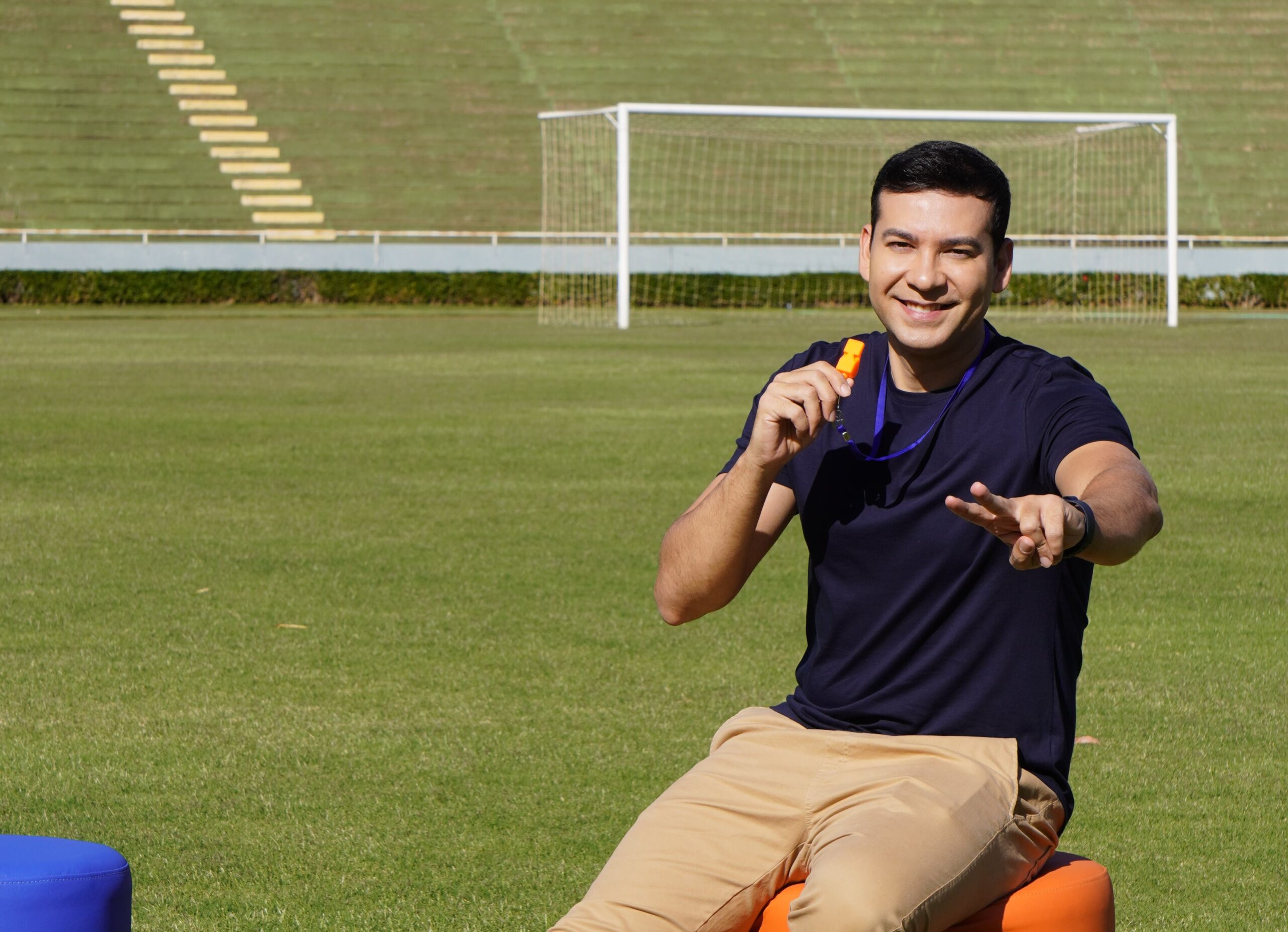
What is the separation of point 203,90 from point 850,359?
42.4 metres

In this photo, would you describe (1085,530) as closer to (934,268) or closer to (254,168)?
(934,268)

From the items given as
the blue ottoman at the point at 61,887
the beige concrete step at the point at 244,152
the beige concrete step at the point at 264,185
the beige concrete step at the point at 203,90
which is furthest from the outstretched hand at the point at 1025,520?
the beige concrete step at the point at 203,90

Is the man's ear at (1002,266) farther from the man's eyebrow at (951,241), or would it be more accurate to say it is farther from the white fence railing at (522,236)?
the white fence railing at (522,236)

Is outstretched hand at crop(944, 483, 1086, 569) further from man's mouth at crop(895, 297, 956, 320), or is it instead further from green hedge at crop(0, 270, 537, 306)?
green hedge at crop(0, 270, 537, 306)

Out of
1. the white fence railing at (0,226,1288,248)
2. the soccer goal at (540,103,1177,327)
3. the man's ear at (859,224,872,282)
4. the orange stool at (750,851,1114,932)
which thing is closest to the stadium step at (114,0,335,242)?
the white fence railing at (0,226,1288,248)

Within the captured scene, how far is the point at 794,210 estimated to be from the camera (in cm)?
4281

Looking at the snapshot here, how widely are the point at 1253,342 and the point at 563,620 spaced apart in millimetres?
20122

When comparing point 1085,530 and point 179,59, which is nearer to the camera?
point 1085,530

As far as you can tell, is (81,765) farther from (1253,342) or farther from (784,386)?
(1253,342)

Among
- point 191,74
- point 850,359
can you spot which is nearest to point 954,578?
point 850,359

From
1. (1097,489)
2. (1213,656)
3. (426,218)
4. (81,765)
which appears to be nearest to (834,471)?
(1097,489)

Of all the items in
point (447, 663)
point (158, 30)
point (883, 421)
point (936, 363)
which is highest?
point (158, 30)

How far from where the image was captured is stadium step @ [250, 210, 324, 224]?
4069 centimetres

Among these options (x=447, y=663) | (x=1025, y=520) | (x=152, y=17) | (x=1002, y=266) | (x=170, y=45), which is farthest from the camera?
(x=152, y=17)
